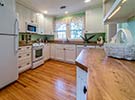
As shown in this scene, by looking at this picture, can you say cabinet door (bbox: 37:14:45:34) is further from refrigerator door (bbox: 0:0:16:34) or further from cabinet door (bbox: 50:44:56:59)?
refrigerator door (bbox: 0:0:16:34)

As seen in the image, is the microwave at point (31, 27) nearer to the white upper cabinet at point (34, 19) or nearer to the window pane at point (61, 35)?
the white upper cabinet at point (34, 19)

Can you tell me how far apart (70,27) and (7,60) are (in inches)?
140

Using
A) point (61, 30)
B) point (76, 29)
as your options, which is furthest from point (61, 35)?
point (76, 29)

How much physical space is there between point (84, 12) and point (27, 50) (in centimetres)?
292

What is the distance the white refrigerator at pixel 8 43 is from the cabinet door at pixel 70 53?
7.93ft

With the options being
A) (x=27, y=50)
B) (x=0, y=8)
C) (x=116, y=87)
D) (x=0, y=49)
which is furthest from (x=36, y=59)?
(x=116, y=87)

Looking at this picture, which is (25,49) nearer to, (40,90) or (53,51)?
(40,90)

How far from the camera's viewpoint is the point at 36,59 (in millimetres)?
3873

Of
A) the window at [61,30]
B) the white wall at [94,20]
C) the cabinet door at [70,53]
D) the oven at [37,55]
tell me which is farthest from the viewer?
the window at [61,30]

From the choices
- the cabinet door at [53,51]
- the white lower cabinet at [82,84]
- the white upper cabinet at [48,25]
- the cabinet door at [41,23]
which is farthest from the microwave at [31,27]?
the white lower cabinet at [82,84]

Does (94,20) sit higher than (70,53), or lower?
higher

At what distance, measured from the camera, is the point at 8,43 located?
89.7 inches

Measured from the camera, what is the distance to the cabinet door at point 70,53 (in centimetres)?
445

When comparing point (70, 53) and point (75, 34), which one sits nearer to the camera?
point (70, 53)
